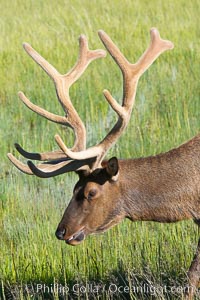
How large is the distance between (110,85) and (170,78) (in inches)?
24.6

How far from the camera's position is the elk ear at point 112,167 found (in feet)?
17.2

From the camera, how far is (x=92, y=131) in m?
8.84

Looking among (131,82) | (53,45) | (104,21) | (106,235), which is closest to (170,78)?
(53,45)

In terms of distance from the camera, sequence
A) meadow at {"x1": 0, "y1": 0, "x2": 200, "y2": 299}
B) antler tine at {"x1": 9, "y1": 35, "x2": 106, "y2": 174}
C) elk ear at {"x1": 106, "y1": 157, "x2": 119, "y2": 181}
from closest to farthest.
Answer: elk ear at {"x1": 106, "y1": 157, "x2": 119, "y2": 181} < antler tine at {"x1": 9, "y1": 35, "x2": 106, "y2": 174} < meadow at {"x1": 0, "y1": 0, "x2": 200, "y2": 299}

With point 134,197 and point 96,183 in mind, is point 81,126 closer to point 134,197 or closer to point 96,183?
point 96,183

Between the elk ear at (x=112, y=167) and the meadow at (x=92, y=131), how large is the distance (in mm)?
617

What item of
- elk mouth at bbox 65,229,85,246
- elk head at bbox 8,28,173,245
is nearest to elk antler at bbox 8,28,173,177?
elk head at bbox 8,28,173,245

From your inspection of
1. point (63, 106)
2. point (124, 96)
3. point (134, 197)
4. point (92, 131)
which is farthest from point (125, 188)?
point (92, 131)

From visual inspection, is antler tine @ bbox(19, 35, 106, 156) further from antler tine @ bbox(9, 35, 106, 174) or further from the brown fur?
the brown fur

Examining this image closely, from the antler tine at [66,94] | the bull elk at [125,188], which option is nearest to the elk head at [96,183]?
the bull elk at [125,188]

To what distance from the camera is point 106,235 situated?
6441 mm

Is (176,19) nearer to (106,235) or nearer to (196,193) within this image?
(106,235)

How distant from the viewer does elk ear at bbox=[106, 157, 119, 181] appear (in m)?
5.23

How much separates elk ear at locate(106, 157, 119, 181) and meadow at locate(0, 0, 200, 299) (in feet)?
2.03
